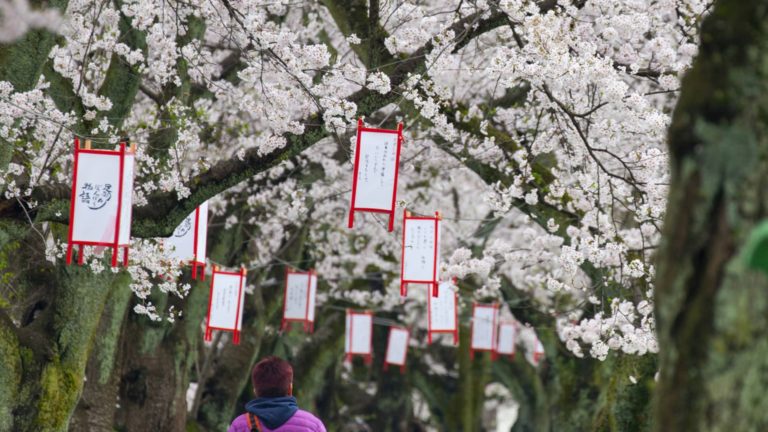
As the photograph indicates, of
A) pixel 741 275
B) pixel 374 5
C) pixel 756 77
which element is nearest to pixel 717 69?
pixel 756 77

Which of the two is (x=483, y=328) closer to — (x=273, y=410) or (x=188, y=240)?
(x=188, y=240)

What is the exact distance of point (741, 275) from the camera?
245 centimetres

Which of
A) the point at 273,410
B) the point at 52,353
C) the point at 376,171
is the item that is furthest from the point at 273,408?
the point at 52,353

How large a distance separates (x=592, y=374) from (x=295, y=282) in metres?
4.80

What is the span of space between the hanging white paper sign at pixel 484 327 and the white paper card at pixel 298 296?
142 inches

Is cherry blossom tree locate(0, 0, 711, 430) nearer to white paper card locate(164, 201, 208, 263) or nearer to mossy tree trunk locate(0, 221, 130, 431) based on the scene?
mossy tree trunk locate(0, 221, 130, 431)

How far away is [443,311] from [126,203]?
6.88 metres

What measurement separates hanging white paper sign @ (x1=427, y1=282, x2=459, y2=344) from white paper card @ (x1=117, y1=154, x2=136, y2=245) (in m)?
6.45

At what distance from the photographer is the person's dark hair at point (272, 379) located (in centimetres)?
546

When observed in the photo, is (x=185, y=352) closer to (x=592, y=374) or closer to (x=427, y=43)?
(x=427, y=43)

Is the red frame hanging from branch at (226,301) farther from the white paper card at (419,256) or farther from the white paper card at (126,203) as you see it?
the white paper card at (126,203)

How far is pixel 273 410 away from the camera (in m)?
5.41

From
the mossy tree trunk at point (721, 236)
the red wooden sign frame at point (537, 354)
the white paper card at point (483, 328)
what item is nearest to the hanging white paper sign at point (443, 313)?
the white paper card at point (483, 328)

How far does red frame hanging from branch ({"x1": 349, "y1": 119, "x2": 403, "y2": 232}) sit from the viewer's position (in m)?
7.12
